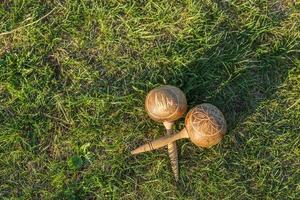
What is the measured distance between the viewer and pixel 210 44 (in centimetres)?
383

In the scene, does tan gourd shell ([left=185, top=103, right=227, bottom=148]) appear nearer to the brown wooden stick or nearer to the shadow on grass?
the brown wooden stick

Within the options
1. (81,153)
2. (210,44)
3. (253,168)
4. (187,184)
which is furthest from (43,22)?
(253,168)

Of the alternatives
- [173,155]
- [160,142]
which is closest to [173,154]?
[173,155]

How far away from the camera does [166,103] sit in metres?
3.39

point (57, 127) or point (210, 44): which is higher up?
point (210, 44)

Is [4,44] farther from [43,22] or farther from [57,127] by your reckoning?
[57,127]

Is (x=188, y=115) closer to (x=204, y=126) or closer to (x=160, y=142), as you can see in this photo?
(x=204, y=126)

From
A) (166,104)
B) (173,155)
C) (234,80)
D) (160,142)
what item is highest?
(166,104)

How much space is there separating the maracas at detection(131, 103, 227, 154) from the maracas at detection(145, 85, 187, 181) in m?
0.09

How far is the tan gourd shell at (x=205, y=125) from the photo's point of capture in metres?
3.36

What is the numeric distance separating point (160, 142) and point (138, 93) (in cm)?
42

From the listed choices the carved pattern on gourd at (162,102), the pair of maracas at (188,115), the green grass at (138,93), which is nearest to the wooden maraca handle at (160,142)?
the pair of maracas at (188,115)

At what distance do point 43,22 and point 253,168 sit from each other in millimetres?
1912

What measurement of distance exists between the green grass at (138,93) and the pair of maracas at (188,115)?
242 millimetres
